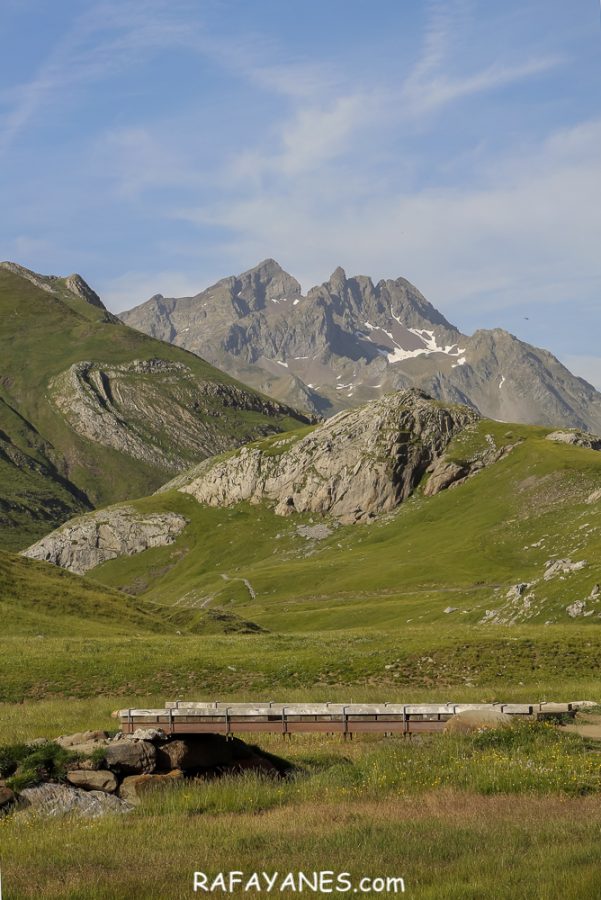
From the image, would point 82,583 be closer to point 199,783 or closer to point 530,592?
point 530,592

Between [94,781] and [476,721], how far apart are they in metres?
12.1

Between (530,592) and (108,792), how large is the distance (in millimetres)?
82784

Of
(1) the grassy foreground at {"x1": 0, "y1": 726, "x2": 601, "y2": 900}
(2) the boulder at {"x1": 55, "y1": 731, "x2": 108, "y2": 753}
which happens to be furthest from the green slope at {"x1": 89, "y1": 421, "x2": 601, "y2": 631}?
(2) the boulder at {"x1": 55, "y1": 731, "x2": 108, "y2": 753}

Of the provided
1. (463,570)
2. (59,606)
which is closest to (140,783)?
(59,606)

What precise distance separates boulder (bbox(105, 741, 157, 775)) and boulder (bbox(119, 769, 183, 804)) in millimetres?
288

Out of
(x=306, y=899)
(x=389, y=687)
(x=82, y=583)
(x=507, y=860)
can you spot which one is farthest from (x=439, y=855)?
(x=82, y=583)

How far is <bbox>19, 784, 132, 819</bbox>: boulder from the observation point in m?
20.8

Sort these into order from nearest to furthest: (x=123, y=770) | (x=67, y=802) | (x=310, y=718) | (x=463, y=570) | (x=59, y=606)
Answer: (x=67, y=802) < (x=123, y=770) < (x=310, y=718) < (x=59, y=606) < (x=463, y=570)

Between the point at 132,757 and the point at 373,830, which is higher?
the point at 132,757

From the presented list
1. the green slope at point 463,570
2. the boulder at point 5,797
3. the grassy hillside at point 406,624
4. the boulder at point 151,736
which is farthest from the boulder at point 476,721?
the green slope at point 463,570

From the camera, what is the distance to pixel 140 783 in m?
22.4

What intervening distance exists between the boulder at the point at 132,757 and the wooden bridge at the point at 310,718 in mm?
6074

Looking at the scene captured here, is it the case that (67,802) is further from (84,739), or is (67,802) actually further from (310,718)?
(310,718)

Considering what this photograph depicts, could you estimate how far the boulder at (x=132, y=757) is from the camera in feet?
76.1
